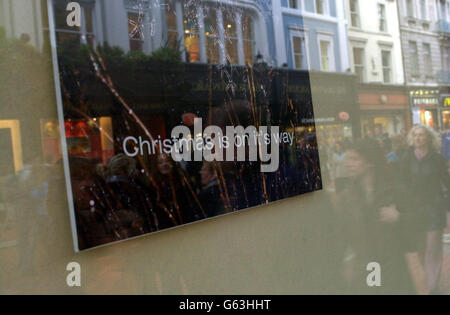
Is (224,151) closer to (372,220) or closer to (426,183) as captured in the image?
(372,220)

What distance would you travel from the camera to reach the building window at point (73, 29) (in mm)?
2232

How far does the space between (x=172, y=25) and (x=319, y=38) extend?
174 cm

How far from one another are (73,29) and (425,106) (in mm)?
3814

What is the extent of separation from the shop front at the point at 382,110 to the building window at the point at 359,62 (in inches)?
4.2

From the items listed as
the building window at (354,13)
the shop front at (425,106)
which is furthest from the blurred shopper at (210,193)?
the shop front at (425,106)

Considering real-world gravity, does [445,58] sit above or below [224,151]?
above

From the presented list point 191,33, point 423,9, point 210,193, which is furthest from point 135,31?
point 423,9

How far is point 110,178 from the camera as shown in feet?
7.76

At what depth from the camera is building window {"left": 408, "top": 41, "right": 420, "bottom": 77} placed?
15.1 ft

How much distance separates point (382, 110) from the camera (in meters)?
4.34

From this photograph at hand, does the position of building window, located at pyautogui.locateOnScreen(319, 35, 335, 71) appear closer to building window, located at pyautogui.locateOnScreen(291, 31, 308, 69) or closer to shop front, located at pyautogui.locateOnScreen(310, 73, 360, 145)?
shop front, located at pyautogui.locateOnScreen(310, 73, 360, 145)

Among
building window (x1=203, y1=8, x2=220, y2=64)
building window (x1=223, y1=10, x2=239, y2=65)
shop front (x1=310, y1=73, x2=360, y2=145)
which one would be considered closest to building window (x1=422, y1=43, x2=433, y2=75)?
shop front (x1=310, y1=73, x2=360, y2=145)

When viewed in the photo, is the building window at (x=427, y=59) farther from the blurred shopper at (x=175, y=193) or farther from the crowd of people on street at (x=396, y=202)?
the blurred shopper at (x=175, y=193)
